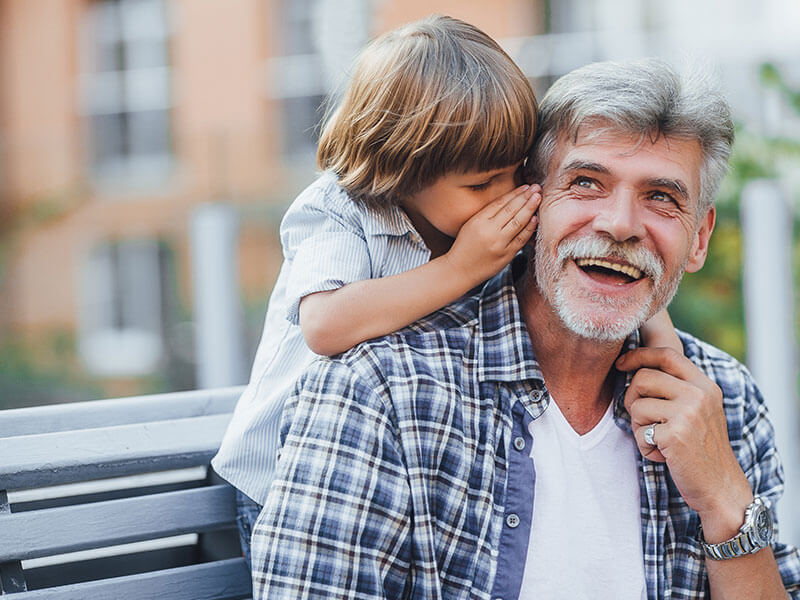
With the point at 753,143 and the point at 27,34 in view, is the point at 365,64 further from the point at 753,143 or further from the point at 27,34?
the point at 27,34

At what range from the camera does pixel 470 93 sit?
2051mm

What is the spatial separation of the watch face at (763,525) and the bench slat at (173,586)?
3.20 feet

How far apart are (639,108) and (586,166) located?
0.14 meters

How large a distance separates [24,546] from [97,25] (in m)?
10.8

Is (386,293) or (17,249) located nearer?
(386,293)

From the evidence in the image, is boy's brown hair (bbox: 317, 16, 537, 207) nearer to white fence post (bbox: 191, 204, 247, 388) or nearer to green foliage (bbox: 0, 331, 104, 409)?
white fence post (bbox: 191, 204, 247, 388)

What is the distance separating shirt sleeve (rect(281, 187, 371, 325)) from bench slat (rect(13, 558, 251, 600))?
0.50m

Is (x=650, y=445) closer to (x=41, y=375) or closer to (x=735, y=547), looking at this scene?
(x=735, y=547)

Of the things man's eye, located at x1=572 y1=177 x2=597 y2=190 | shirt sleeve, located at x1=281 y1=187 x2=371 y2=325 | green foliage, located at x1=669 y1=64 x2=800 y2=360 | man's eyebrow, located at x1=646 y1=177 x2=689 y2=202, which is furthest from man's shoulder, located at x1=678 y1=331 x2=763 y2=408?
green foliage, located at x1=669 y1=64 x2=800 y2=360

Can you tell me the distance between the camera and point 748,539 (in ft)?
6.43

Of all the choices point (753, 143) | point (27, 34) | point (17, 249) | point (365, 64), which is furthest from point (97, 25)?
point (365, 64)

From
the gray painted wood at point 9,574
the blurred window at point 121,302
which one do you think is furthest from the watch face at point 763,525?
the blurred window at point 121,302

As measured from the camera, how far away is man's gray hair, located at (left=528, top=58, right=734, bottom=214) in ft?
6.53

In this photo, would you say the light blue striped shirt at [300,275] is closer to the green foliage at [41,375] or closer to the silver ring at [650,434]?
the silver ring at [650,434]
